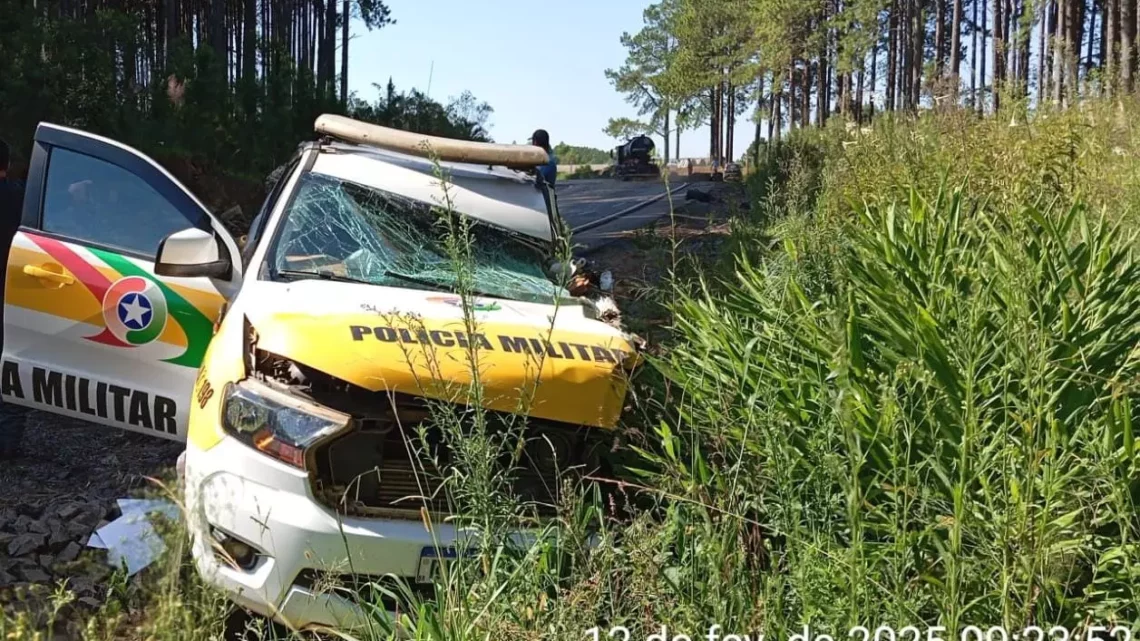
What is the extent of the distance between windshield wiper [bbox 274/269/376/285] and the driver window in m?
0.96

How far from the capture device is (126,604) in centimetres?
351

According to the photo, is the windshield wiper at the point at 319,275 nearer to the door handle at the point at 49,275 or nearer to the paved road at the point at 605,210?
the door handle at the point at 49,275

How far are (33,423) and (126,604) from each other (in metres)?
2.74

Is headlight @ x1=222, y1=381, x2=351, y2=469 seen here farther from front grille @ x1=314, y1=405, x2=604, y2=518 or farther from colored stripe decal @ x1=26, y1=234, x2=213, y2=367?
colored stripe decal @ x1=26, y1=234, x2=213, y2=367

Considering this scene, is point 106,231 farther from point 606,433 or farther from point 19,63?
point 19,63

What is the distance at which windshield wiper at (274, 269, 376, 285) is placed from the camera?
3.92 metres

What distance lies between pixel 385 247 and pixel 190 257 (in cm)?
85

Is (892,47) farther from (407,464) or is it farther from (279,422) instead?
(279,422)

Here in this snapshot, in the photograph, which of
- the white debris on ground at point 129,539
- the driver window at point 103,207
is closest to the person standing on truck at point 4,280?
the driver window at point 103,207

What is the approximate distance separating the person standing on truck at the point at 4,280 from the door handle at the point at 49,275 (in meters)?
0.45

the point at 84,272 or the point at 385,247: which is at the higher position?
the point at 385,247

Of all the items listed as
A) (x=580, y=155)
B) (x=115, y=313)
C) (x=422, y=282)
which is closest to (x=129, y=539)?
(x=115, y=313)

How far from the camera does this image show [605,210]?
2200 centimetres

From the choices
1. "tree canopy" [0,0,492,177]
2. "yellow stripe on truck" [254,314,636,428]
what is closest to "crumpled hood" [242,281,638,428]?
"yellow stripe on truck" [254,314,636,428]
